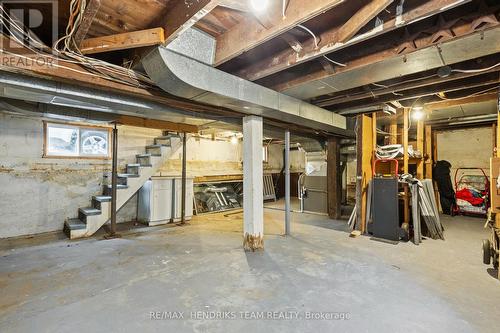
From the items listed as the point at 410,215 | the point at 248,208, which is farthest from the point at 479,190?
the point at 248,208

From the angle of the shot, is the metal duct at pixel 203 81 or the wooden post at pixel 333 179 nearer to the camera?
the metal duct at pixel 203 81

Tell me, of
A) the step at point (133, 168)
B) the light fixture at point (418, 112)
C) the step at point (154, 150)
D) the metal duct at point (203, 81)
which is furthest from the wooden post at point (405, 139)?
the step at point (133, 168)

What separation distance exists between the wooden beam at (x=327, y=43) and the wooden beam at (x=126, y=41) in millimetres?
1106

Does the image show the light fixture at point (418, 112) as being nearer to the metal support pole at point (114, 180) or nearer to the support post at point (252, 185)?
the support post at point (252, 185)

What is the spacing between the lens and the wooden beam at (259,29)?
1631 mm

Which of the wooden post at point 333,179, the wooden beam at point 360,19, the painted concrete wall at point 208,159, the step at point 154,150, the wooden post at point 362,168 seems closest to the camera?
the wooden beam at point 360,19

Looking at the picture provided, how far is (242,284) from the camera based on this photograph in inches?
95.0

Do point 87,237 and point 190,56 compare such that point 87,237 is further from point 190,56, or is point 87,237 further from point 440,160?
point 440,160

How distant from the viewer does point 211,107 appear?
10.6 feet

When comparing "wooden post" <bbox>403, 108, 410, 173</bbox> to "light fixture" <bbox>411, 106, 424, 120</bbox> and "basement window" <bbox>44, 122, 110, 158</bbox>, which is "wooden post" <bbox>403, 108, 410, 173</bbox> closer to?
"light fixture" <bbox>411, 106, 424, 120</bbox>

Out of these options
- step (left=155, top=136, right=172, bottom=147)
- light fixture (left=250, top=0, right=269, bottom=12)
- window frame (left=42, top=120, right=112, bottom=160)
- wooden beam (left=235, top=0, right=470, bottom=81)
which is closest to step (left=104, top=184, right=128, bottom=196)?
window frame (left=42, top=120, right=112, bottom=160)

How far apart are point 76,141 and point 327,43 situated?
4671 millimetres

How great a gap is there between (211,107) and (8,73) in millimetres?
1898

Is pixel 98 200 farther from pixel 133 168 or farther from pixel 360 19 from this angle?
pixel 360 19
